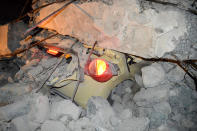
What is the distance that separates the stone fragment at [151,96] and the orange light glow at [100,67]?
74 cm

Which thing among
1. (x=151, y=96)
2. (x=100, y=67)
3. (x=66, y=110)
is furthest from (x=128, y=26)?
(x=66, y=110)

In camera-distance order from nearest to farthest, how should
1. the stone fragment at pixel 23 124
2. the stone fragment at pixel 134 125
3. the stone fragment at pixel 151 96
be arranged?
1. the stone fragment at pixel 134 125
2. the stone fragment at pixel 151 96
3. the stone fragment at pixel 23 124

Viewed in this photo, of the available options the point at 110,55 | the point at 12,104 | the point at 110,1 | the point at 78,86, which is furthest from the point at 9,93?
the point at 110,1

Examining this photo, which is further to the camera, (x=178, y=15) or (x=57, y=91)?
A: (x=57, y=91)

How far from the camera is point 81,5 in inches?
104

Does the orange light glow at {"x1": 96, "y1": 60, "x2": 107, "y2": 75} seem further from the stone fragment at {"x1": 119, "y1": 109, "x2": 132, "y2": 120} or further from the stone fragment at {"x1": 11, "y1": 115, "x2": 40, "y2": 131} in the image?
the stone fragment at {"x1": 11, "y1": 115, "x2": 40, "y2": 131}

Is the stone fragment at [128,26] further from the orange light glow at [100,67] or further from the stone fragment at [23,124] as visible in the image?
the stone fragment at [23,124]

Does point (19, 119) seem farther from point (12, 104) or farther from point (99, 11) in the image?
point (99, 11)

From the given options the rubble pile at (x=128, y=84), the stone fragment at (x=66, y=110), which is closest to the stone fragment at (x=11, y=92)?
the rubble pile at (x=128, y=84)

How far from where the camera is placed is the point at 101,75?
258 centimetres

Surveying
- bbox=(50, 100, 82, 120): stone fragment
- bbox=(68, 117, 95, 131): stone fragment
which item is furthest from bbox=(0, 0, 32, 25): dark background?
bbox=(68, 117, 95, 131): stone fragment

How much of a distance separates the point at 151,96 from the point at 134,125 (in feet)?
1.73

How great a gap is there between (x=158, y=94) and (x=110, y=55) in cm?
105

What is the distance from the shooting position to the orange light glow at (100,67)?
2598 millimetres
